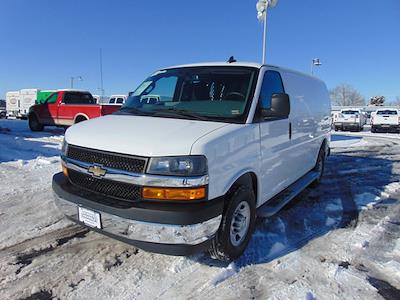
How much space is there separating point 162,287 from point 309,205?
133 inches

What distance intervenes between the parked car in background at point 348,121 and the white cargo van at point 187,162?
22669 mm

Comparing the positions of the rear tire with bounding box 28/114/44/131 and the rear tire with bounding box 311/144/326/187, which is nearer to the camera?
the rear tire with bounding box 311/144/326/187

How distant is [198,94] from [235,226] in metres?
1.63

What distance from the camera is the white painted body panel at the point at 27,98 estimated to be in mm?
34031

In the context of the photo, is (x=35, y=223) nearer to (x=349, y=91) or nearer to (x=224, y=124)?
(x=224, y=124)

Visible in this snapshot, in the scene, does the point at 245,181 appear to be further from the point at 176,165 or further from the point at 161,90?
the point at 161,90

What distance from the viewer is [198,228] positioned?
2.83m

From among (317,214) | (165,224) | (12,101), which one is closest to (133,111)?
(165,224)

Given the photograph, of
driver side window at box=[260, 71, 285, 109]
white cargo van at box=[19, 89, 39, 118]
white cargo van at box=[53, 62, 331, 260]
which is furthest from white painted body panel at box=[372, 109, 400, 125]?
white cargo van at box=[19, 89, 39, 118]

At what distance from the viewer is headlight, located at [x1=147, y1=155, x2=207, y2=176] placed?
2809 millimetres

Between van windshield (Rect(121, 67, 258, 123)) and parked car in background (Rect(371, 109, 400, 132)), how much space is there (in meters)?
23.2

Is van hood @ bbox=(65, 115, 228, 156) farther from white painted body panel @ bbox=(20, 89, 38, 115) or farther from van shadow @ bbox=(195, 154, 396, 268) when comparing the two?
white painted body panel @ bbox=(20, 89, 38, 115)

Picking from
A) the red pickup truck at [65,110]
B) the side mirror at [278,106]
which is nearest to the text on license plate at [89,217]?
the side mirror at [278,106]

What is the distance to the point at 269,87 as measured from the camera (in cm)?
414
